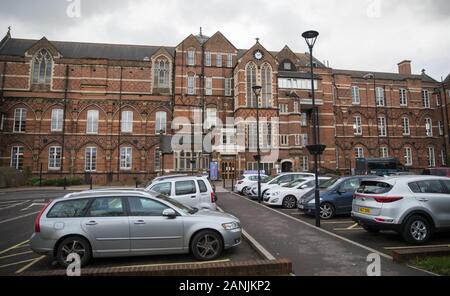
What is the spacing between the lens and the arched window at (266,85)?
110ft

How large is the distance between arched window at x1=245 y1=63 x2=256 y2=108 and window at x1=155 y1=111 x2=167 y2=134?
436 inches

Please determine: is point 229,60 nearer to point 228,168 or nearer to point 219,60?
point 219,60

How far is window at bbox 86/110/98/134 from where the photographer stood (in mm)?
32500

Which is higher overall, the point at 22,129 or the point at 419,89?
the point at 419,89

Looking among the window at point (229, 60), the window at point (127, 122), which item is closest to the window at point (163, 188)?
the window at point (127, 122)

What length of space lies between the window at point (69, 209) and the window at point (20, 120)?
32526mm

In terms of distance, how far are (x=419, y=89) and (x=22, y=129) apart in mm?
56089

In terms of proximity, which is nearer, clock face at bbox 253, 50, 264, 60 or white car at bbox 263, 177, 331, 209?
white car at bbox 263, 177, 331, 209

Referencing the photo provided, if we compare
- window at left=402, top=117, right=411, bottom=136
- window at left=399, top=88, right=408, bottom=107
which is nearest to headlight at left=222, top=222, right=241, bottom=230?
window at left=402, top=117, right=411, bottom=136

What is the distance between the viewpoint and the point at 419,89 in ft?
136

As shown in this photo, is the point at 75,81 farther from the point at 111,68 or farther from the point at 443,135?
the point at 443,135

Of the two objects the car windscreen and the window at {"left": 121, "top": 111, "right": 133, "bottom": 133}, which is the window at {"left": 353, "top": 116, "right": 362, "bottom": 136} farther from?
the car windscreen

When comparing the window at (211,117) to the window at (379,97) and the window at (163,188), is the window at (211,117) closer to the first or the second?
the window at (163,188)
